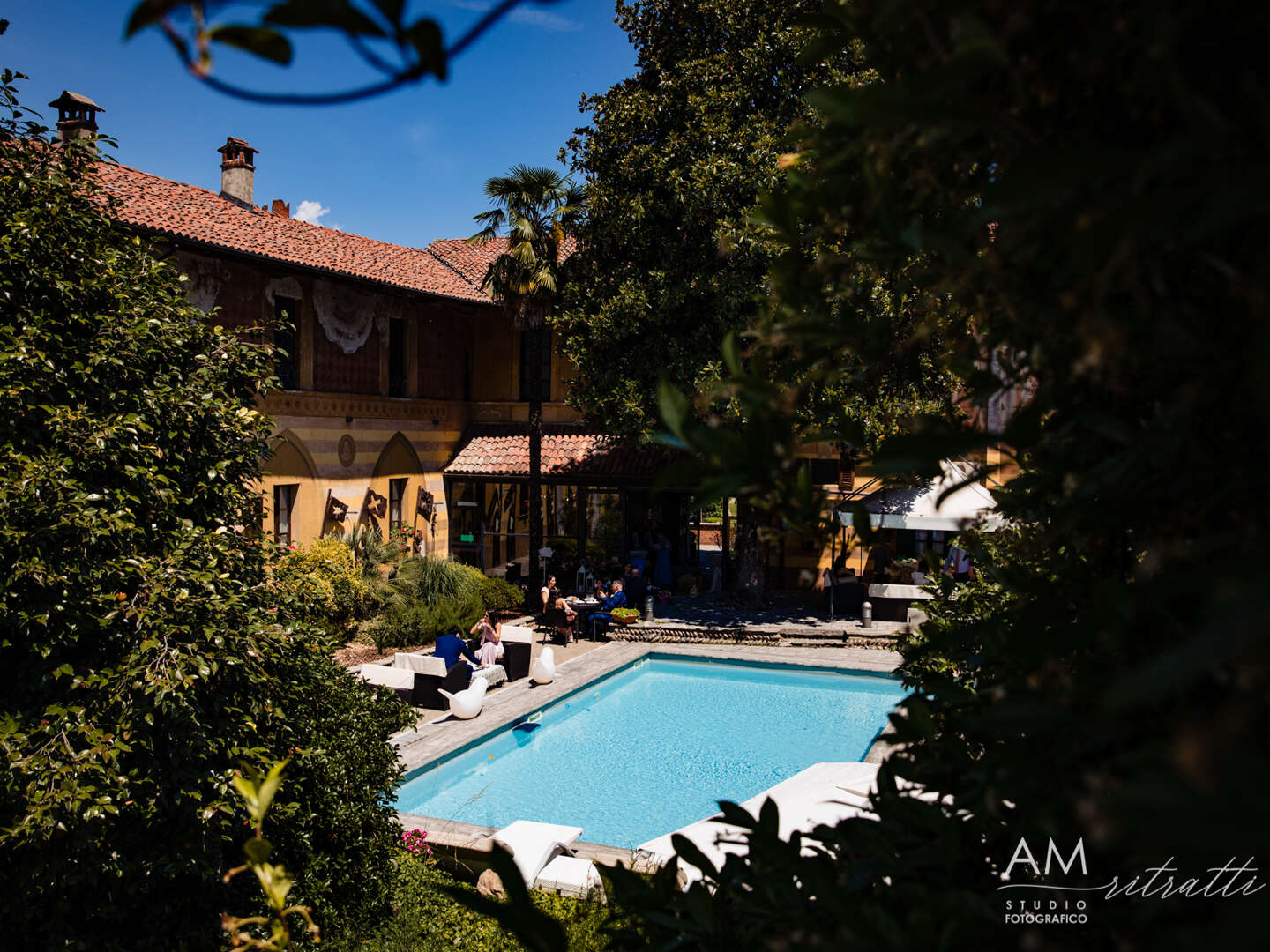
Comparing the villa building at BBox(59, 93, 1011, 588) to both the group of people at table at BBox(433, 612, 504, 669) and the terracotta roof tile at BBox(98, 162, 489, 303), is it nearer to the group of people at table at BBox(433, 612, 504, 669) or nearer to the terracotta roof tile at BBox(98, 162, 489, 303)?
the terracotta roof tile at BBox(98, 162, 489, 303)

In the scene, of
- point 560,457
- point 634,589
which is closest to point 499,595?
point 634,589

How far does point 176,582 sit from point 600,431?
55.1 ft

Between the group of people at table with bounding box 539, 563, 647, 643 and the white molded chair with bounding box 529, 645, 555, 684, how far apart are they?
2.81 metres

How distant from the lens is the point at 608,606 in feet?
61.5

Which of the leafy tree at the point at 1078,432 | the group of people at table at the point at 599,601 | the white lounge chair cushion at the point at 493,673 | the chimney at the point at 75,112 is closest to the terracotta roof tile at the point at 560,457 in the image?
the group of people at table at the point at 599,601

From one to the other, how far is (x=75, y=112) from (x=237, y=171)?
16.6 feet

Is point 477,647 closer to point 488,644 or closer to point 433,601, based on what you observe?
point 488,644

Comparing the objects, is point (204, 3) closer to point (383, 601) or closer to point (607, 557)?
point (383, 601)

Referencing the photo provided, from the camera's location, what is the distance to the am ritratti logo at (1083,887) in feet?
4.27

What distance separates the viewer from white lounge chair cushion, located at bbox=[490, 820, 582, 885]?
7.77 metres

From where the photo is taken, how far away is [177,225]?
15.7m

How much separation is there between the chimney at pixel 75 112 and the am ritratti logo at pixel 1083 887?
18.8 m

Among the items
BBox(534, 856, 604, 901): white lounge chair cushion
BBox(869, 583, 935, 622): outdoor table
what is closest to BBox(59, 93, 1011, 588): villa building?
BBox(869, 583, 935, 622): outdoor table

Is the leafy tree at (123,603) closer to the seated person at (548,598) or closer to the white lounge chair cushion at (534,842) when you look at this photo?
the white lounge chair cushion at (534,842)
